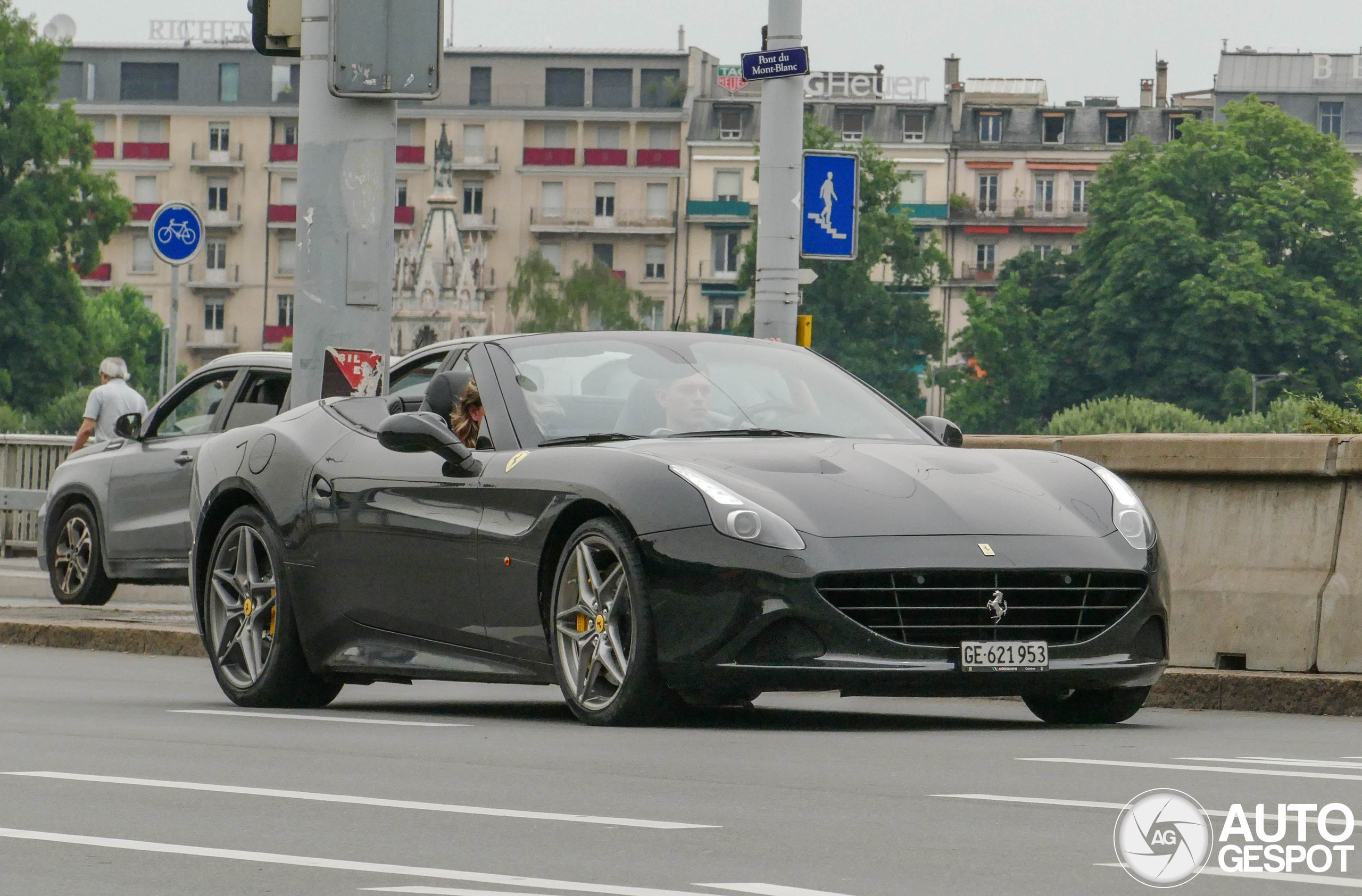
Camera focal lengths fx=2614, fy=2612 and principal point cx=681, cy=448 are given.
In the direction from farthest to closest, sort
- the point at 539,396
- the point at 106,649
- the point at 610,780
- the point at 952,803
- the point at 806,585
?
1. the point at 106,649
2. the point at 539,396
3. the point at 806,585
4. the point at 610,780
5. the point at 952,803

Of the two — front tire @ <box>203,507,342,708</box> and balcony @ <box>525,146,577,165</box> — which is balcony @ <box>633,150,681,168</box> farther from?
front tire @ <box>203,507,342,708</box>

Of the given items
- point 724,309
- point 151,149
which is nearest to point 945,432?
point 724,309

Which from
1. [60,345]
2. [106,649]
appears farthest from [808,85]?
[106,649]

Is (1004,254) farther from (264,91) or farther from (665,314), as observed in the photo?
(264,91)

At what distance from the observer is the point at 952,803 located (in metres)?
6.05

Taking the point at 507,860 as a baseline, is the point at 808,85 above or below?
above

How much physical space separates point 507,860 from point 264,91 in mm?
128668

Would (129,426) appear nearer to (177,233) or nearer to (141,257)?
(177,233)

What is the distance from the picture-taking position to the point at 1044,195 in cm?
12731

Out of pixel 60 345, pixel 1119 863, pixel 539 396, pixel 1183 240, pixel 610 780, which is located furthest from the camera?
pixel 1183 240

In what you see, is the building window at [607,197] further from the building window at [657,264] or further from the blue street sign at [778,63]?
the blue street sign at [778,63]

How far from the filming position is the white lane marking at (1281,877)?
186 inches

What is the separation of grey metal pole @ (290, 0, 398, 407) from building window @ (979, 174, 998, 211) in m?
115

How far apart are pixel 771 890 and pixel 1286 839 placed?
4.23 ft
